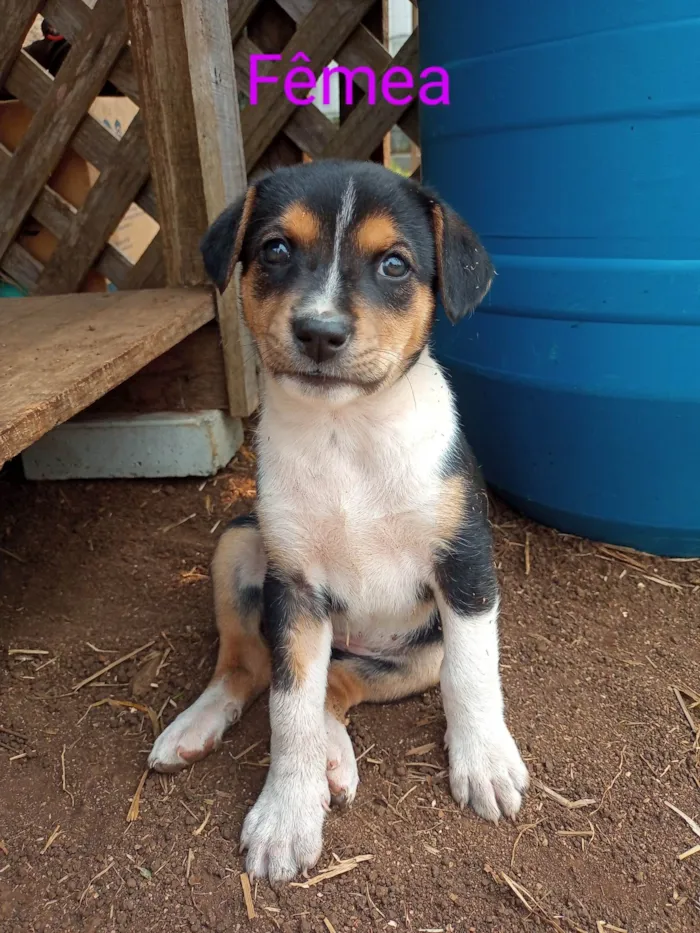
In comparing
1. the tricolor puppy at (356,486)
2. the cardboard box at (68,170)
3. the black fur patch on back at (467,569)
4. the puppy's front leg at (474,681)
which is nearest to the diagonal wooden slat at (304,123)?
the cardboard box at (68,170)

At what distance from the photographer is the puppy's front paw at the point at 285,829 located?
84.0 inches

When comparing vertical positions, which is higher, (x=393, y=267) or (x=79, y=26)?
(x=79, y=26)

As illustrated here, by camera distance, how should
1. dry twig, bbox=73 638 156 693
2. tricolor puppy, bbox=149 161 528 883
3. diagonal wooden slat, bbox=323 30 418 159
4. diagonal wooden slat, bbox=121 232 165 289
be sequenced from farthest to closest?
diagonal wooden slat, bbox=121 232 165 289 < diagonal wooden slat, bbox=323 30 418 159 < dry twig, bbox=73 638 156 693 < tricolor puppy, bbox=149 161 528 883

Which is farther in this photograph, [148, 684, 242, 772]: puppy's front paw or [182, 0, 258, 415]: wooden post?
[182, 0, 258, 415]: wooden post

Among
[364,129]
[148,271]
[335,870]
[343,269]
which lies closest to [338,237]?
[343,269]

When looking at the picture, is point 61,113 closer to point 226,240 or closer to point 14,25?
point 14,25

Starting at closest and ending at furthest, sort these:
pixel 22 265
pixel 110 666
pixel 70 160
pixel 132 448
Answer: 1. pixel 110 666
2. pixel 132 448
3. pixel 70 160
4. pixel 22 265

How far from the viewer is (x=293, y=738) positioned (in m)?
2.25

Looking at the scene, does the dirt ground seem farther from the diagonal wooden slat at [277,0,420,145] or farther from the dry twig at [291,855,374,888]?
the diagonal wooden slat at [277,0,420,145]

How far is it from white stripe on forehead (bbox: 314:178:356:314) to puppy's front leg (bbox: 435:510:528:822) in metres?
0.76

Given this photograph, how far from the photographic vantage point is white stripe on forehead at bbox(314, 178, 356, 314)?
2.04m

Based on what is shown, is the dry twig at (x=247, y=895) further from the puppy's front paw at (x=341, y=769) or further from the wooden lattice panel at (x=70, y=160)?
the wooden lattice panel at (x=70, y=160)

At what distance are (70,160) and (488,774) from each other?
163 inches

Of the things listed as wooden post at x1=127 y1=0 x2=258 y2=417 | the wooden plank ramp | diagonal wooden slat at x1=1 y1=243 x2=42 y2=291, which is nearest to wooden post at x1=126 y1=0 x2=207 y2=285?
wooden post at x1=127 y1=0 x2=258 y2=417
